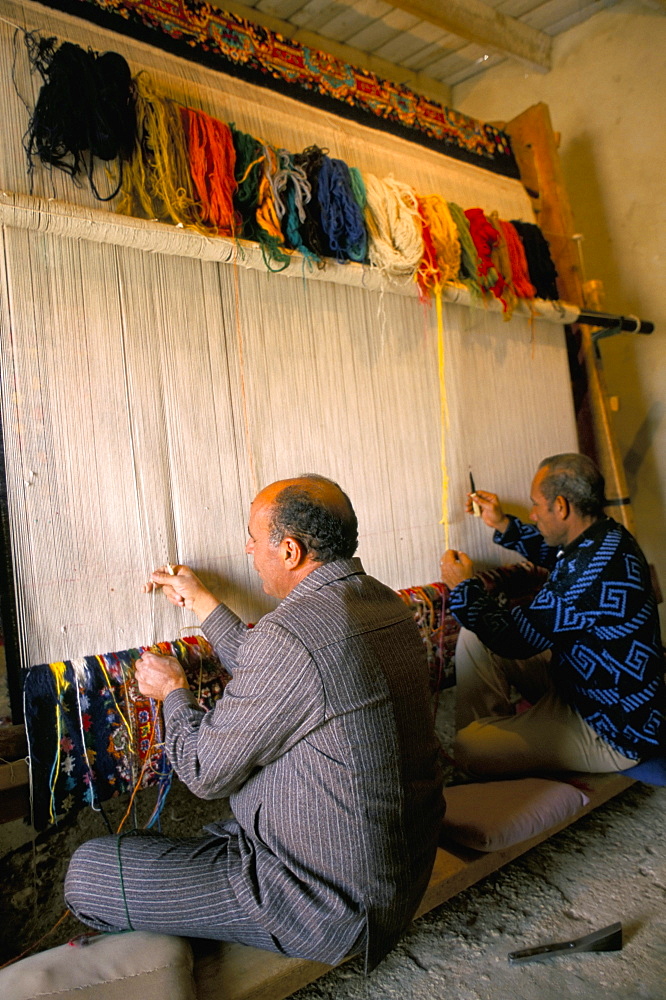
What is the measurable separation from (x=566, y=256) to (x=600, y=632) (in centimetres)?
203

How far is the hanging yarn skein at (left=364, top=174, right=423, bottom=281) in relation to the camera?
2.47 m

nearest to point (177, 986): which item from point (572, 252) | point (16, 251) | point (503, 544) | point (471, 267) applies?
point (16, 251)

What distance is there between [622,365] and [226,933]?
145 inches

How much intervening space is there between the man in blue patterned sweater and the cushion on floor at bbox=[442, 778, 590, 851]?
0.50 feet

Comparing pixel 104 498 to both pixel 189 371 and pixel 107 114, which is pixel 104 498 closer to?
pixel 189 371

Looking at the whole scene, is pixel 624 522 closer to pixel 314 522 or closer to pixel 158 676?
pixel 314 522

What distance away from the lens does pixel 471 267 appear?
275 cm

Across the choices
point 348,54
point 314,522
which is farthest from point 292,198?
point 348,54

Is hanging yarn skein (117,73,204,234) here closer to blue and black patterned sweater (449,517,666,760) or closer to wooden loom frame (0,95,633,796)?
blue and black patterned sweater (449,517,666,760)

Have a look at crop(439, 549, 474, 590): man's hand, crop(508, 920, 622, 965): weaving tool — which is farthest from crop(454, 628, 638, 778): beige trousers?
crop(508, 920, 622, 965): weaving tool

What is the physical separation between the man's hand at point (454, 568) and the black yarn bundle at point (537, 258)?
1.28 meters

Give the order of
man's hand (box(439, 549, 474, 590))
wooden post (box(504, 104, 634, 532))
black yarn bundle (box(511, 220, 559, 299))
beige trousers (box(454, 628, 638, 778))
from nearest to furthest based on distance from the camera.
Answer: beige trousers (box(454, 628, 638, 778)) → man's hand (box(439, 549, 474, 590)) → black yarn bundle (box(511, 220, 559, 299)) → wooden post (box(504, 104, 634, 532))

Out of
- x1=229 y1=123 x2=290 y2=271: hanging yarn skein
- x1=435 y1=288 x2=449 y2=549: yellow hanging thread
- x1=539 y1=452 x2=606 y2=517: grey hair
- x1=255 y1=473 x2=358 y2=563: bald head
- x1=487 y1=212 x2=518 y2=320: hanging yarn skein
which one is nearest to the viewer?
x1=255 y1=473 x2=358 y2=563: bald head

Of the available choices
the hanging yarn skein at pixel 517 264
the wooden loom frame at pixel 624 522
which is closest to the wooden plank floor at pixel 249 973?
the wooden loom frame at pixel 624 522
